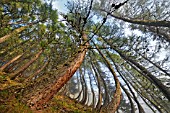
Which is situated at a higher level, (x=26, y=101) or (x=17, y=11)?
(x=17, y=11)

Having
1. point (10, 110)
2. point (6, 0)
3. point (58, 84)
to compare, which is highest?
point (6, 0)

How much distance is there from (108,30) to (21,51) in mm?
7926

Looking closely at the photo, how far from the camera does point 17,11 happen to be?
1356 cm

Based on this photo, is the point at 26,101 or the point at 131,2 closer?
the point at 26,101

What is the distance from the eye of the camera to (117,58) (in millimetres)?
15125

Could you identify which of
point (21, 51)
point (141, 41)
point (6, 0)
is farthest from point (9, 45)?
point (141, 41)

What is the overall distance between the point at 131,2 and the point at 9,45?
11249 millimetres

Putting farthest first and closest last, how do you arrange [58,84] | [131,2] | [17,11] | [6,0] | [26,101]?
[131,2], [17,11], [6,0], [58,84], [26,101]

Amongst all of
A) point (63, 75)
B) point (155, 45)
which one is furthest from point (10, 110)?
point (155, 45)

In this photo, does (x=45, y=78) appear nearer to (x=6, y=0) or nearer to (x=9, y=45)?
(x=6, y=0)

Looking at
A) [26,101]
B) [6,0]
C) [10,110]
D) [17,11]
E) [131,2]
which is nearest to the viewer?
[26,101]

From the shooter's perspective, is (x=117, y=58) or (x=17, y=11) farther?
(x=117, y=58)

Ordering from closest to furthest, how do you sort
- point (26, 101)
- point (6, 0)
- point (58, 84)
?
1. point (26, 101)
2. point (58, 84)
3. point (6, 0)

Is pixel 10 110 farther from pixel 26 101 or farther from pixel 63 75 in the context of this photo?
pixel 63 75
